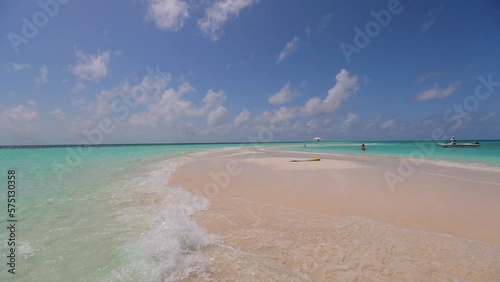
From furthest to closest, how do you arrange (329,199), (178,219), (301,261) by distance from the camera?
(329,199)
(178,219)
(301,261)

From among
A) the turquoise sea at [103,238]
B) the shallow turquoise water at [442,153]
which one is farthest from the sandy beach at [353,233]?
the shallow turquoise water at [442,153]

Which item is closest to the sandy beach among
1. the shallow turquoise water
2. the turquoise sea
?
the turquoise sea

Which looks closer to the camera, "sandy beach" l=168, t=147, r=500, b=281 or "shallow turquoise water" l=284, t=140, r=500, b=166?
"sandy beach" l=168, t=147, r=500, b=281

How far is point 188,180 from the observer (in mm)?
13773

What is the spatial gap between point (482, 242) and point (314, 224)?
3997mm

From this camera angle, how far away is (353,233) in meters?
5.99

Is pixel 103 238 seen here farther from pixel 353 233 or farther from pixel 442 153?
pixel 442 153

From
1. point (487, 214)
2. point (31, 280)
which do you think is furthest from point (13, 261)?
point (487, 214)

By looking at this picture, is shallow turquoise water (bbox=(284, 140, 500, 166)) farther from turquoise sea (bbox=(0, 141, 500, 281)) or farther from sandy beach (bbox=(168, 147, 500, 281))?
turquoise sea (bbox=(0, 141, 500, 281))

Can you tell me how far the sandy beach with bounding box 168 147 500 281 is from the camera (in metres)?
4.32

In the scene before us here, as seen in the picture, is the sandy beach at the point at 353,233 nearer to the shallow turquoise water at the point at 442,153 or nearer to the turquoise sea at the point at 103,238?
the turquoise sea at the point at 103,238

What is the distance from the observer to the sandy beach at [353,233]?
432 cm

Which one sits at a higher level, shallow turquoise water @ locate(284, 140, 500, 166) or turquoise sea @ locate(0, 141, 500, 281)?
shallow turquoise water @ locate(284, 140, 500, 166)

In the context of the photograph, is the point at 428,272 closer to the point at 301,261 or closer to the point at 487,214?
the point at 301,261
